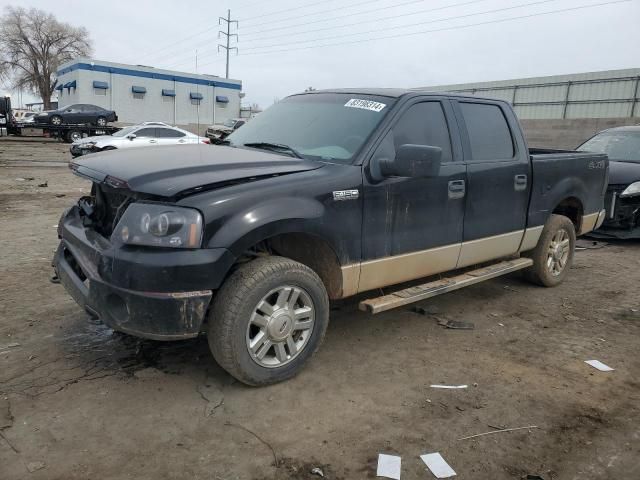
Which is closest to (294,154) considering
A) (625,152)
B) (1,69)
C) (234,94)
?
(625,152)

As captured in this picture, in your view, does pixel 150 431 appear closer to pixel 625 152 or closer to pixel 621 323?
pixel 621 323

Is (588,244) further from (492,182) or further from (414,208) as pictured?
(414,208)

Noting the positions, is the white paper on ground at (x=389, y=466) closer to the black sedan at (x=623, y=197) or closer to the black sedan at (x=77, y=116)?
the black sedan at (x=623, y=197)

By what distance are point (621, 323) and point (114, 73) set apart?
47748 millimetres

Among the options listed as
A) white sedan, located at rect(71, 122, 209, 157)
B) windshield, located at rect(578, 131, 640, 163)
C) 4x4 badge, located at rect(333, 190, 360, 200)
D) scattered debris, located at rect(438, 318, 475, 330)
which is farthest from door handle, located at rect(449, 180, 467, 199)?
white sedan, located at rect(71, 122, 209, 157)

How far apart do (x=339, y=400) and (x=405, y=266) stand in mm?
1151

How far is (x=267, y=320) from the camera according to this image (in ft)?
10.4

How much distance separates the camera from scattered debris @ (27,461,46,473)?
2465 millimetres

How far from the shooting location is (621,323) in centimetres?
470

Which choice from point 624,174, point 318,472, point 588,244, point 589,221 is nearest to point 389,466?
point 318,472

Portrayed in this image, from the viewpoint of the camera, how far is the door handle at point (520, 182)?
4711 mm

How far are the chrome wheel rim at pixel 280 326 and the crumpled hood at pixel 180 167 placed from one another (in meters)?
0.75

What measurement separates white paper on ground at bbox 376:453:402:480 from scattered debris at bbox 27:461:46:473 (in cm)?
158

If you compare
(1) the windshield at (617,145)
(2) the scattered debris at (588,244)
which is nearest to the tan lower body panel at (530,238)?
(2) the scattered debris at (588,244)
